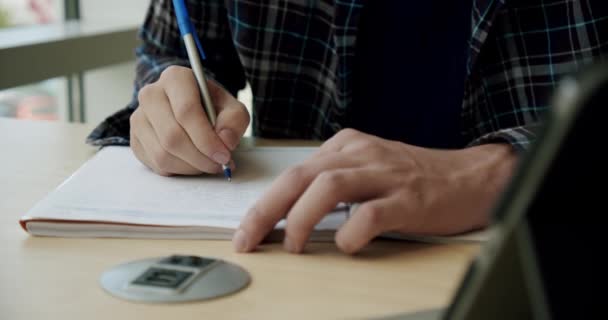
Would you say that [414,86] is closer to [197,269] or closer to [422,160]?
A: [422,160]

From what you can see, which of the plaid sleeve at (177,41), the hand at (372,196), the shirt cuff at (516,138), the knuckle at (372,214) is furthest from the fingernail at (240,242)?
the plaid sleeve at (177,41)

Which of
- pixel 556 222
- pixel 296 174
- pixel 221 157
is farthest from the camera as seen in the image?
pixel 221 157

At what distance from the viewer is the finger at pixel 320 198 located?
2.20 ft

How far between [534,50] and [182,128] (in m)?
0.54

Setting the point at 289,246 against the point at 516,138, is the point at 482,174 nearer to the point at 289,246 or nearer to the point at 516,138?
the point at 516,138

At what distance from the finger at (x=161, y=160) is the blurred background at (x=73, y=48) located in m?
1.18

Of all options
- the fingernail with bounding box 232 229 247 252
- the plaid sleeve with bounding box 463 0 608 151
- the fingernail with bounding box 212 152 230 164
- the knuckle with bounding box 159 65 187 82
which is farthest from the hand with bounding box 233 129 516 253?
the plaid sleeve with bounding box 463 0 608 151

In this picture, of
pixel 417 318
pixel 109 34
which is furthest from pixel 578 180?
pixel 109 34

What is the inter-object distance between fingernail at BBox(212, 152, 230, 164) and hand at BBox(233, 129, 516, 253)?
4.7 inches

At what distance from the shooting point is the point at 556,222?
0.30m

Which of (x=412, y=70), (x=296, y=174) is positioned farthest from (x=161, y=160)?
(x=412, y=70)

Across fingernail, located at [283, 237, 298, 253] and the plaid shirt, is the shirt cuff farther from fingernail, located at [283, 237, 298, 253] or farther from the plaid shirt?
fingernail, located at [283, 237, 298, 253]

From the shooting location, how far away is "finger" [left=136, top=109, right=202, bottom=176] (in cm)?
85

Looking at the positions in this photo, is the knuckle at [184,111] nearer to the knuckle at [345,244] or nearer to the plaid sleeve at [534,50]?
the knuckle at [345,244]
